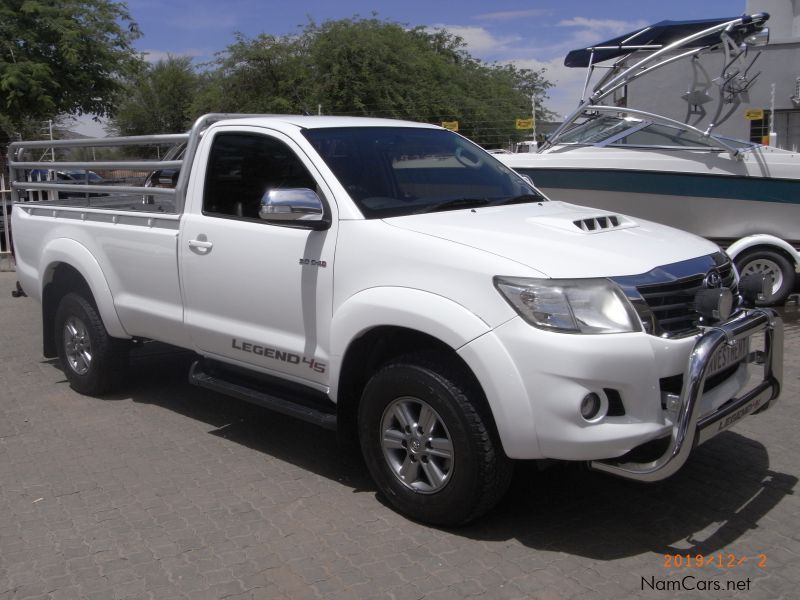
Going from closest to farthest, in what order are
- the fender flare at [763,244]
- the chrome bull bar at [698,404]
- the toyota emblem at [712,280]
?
the chrome bull bar at [698,404], the toyota emblem at [712,280], the fender flare at [763,244]

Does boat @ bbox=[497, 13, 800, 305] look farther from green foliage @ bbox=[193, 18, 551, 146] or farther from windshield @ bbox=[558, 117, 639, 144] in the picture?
green foliage @ bbox=[193, 18, 551, 146]

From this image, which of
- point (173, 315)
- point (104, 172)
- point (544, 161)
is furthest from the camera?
point (544, 161)

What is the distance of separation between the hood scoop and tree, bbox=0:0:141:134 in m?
16.0

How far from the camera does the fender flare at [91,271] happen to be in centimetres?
600

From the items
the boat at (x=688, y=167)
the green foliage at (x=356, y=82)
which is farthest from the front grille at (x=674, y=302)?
the green foliage at (x=356, y=82)

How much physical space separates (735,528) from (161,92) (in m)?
45.0

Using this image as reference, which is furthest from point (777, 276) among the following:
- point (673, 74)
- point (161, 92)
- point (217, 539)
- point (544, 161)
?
point (161, 92)

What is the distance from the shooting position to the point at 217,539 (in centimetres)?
409

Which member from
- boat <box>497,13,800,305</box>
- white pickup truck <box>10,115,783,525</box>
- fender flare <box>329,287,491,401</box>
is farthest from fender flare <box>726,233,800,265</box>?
fender flare <box>329,287,491,401</box>

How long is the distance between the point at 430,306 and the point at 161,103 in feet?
145

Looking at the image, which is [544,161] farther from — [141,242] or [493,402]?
[493,402]

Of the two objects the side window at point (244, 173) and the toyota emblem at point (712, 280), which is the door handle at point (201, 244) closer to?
the side window at point (244, 173)

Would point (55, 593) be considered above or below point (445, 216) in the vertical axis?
below

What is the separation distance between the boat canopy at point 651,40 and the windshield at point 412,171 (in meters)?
5.84
